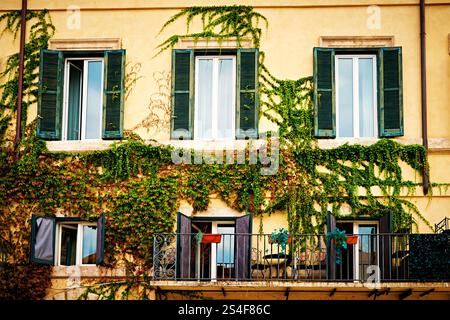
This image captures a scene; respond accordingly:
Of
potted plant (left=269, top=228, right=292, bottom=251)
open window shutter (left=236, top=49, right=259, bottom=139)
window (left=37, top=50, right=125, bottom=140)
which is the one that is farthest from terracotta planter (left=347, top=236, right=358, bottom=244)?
window (left=37, top=50, right=125, bottom=140)

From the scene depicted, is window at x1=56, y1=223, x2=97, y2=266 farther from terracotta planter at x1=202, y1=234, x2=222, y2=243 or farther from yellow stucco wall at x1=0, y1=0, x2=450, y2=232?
terracotta planter at x1=202, y1=234, x2=222, y2=243

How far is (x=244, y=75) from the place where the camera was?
14.6 m

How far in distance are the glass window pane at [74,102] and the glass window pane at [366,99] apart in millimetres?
5189

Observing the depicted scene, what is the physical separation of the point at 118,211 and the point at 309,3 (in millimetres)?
5062

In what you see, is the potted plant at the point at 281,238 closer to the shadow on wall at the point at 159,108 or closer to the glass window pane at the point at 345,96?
the glass window pane at the point at 345,96

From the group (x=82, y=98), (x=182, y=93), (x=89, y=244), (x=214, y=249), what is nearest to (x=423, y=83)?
(x=182, y=93)

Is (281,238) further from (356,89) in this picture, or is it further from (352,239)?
(356,89)

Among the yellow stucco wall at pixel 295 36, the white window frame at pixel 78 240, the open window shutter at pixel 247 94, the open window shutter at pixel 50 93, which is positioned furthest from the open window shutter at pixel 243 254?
the open window shutter at pixel 50 93

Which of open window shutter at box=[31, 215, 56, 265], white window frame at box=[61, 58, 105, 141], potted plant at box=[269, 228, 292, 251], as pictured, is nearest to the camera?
potted plant at box=[269, 228, 292, 251]

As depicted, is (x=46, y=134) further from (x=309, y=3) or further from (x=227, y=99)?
(x=309, y=3)

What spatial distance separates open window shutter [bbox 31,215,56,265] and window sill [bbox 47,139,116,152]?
1.30 meters

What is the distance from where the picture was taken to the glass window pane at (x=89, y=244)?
14430mm

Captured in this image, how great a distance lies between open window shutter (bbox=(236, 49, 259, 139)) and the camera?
14.5 meters

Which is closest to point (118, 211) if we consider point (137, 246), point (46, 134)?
point (137, 246)
